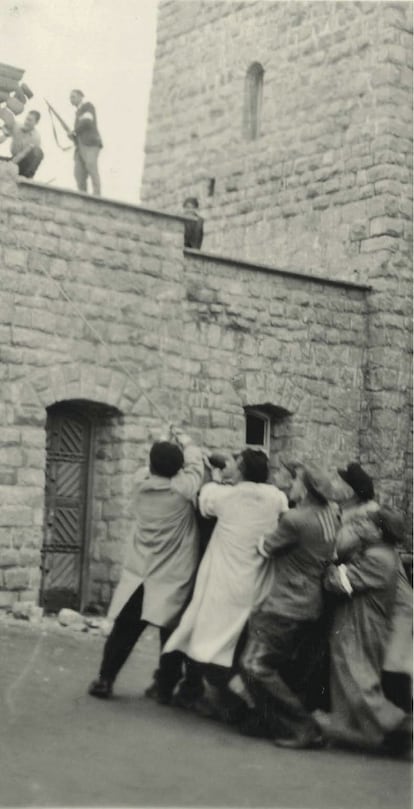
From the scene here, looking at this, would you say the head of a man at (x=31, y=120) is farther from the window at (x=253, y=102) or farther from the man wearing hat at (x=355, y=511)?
the man wearing hat at (x=355, y=511)

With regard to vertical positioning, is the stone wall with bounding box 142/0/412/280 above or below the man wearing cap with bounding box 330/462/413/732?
above

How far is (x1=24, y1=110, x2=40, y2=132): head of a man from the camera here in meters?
15.3

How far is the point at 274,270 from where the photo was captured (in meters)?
16.7

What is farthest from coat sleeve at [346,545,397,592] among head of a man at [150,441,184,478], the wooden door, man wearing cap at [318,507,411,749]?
the wooden door

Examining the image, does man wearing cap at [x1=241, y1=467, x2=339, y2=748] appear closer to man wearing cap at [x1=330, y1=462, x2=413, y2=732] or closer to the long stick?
man wearing cap at [x1=330, y1=462, x2=413, y2=732]

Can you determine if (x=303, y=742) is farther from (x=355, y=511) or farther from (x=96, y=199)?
(x=96, y=199)

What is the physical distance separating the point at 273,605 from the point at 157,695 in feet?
4.61

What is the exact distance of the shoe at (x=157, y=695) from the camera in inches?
367

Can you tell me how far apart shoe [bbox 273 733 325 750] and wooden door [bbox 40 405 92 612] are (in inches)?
279

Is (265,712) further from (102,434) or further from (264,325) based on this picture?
(264,325)

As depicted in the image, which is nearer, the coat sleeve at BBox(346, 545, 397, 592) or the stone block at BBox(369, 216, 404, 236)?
the coat sleeve at BBox(346, 545, 397, 592)

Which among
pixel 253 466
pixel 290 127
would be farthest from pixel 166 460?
pixel 290 127

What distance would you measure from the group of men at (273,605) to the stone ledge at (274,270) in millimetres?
6809

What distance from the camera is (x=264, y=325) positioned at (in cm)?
1656
